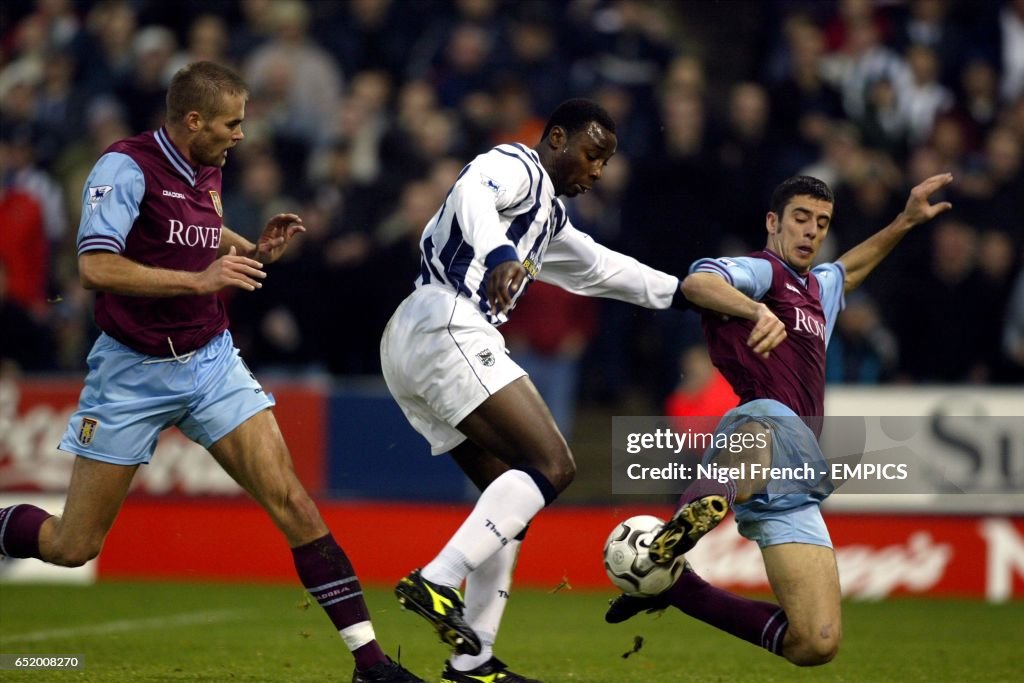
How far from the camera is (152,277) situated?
6203 mm

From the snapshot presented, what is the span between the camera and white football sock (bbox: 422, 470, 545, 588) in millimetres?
5910

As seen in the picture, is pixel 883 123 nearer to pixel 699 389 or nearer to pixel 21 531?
pixel 699 389

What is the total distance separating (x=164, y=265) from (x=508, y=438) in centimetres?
167

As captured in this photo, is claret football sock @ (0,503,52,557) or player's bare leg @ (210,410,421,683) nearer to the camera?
player's bare leg @ (210,410,421,683)

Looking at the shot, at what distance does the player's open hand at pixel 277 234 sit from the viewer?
6.91 metres

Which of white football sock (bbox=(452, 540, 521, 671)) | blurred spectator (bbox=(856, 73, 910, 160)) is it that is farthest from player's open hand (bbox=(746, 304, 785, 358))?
blurred spectator (bbox=(856, 73, 910, 160))

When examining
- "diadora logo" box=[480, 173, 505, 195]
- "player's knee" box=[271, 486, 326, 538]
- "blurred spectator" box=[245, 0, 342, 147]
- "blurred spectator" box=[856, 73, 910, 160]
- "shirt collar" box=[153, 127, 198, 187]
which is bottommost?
"player's knee" box=[271, 486, 326, 538]

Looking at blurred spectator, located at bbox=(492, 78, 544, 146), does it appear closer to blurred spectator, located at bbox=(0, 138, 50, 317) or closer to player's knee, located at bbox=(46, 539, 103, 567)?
blurred spectator, located at bbox=(0, 138, 50, 317)

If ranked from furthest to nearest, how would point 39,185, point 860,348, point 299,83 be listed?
point 299,83
point 39,185
point 860,348

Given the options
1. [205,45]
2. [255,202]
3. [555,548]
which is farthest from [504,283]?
[205,45]

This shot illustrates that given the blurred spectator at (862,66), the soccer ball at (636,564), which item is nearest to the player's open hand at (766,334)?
the soccer ball at (636,564)

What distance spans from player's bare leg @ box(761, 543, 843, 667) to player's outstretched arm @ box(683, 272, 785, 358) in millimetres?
854

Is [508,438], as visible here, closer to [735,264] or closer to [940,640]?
[735,264]

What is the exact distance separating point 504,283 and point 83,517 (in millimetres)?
2176
